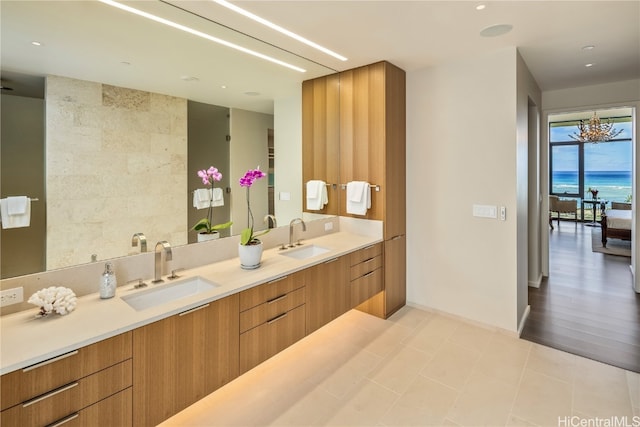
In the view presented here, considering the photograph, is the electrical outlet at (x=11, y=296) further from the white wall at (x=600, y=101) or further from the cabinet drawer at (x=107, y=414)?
the white wall at (x=600, y=101)

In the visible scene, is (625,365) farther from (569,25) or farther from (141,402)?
(141,402)

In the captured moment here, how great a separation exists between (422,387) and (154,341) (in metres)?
1.79

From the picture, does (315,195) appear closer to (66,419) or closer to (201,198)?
(201,198)

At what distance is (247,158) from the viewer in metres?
2.67

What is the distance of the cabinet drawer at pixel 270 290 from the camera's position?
1.92 meters

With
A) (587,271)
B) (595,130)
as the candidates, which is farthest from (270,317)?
(595,130)

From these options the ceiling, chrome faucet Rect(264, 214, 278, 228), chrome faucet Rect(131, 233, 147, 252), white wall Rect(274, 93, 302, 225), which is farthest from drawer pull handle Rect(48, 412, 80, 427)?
white wall Rect(274, 93, 302, 225)

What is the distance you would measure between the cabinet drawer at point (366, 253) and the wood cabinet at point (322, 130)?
76 centimetres

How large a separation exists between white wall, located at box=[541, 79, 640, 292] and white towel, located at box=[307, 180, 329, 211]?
3.15m

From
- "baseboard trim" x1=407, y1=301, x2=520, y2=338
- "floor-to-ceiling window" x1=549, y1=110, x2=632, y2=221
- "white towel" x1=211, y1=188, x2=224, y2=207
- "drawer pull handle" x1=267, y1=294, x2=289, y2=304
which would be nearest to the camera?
"drawer pull handle" x1=267, y1=294, x2=289, y2=304

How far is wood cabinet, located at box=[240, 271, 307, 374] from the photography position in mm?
1924

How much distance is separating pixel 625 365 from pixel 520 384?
3.13 ft

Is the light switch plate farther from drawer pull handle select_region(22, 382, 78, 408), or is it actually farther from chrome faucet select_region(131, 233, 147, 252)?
drawer pull handle select_region(22, 382, 78, 408)

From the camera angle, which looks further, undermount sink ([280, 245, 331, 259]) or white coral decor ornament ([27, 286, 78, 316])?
undermount sink ([280, 245, 331, 259])
